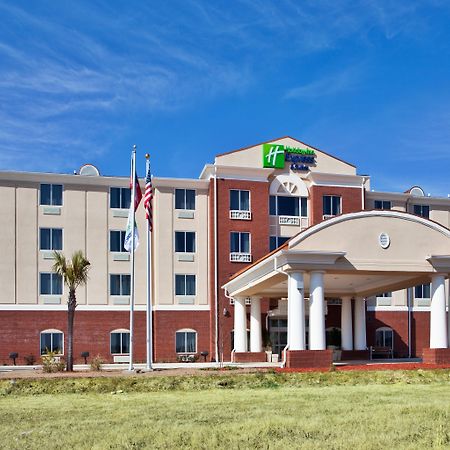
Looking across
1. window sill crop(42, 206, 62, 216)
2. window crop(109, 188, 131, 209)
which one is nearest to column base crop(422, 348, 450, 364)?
window crop(109, 188, 131, 209)

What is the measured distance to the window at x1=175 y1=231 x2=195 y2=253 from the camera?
43156mm

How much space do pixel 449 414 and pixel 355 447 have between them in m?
3.98

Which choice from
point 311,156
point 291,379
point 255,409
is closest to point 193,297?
point 311,156

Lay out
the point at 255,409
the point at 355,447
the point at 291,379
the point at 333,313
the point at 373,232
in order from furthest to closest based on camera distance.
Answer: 1. the point at 333,313
2. the point at 373,232
3. the point at 291,379
4. the point at 255,409
5. the point at 355,447

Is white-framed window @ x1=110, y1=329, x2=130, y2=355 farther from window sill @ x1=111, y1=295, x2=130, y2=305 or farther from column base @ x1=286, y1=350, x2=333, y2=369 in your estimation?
column base @ x1=286, y1=350, x2=333, y2=369

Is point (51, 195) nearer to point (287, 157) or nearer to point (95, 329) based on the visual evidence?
point (95, 329)

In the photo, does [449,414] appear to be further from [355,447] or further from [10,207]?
[10,207]

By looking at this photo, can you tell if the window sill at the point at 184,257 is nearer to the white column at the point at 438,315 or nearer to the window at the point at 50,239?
the window at the point at 50,239

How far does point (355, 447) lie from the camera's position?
10.2m

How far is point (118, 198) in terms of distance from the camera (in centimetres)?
4275

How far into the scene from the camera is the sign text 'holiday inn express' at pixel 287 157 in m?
43.3

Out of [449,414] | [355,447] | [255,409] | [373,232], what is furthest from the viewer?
[373,232]

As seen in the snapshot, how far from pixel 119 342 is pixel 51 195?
30.5 ft

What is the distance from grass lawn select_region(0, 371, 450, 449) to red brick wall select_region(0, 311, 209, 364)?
19.3 metres
